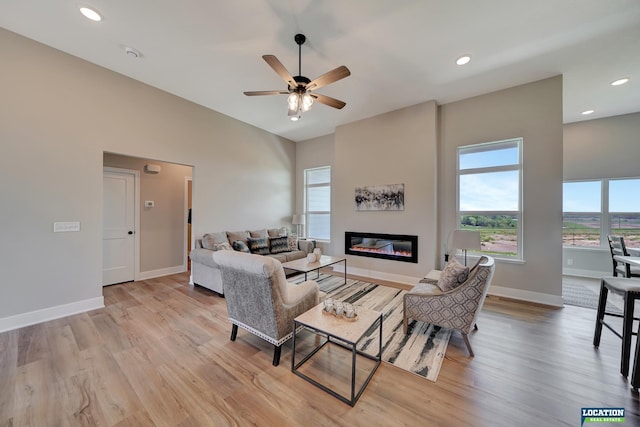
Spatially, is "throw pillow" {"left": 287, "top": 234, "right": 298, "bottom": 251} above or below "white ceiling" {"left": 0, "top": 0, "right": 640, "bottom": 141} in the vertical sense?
below

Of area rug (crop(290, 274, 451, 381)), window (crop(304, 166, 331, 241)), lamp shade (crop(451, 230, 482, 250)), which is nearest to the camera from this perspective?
area rug (crop(290, 274, 451, 381))

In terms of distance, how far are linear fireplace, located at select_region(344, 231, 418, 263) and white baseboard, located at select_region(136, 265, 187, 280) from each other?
3792 millimetres

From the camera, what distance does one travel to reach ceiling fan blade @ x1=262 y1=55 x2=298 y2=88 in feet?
6.86

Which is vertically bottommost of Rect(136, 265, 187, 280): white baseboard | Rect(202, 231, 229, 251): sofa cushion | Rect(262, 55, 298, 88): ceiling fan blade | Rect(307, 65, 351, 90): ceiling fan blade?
Rect(136, 265, 187, 280): white baseboard

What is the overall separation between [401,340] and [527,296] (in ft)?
8.64

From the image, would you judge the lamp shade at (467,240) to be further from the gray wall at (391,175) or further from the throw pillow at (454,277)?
the throw pillow at (454,277)

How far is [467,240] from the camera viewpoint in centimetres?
321

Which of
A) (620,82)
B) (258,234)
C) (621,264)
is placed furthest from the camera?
(258,234)

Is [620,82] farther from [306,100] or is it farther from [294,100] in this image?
[294,100]

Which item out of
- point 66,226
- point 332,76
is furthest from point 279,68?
point 66,226

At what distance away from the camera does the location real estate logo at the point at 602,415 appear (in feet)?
4.89

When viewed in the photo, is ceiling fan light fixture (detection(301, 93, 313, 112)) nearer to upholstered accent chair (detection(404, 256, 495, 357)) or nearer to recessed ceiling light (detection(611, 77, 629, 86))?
upholstered accent chair (detection(404, 256, 495, 357))

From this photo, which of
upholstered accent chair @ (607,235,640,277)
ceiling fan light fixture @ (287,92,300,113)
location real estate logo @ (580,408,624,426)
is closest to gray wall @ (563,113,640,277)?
upholstered accent chair @ (607,235,640,277)

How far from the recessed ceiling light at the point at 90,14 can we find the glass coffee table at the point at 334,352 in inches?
146
